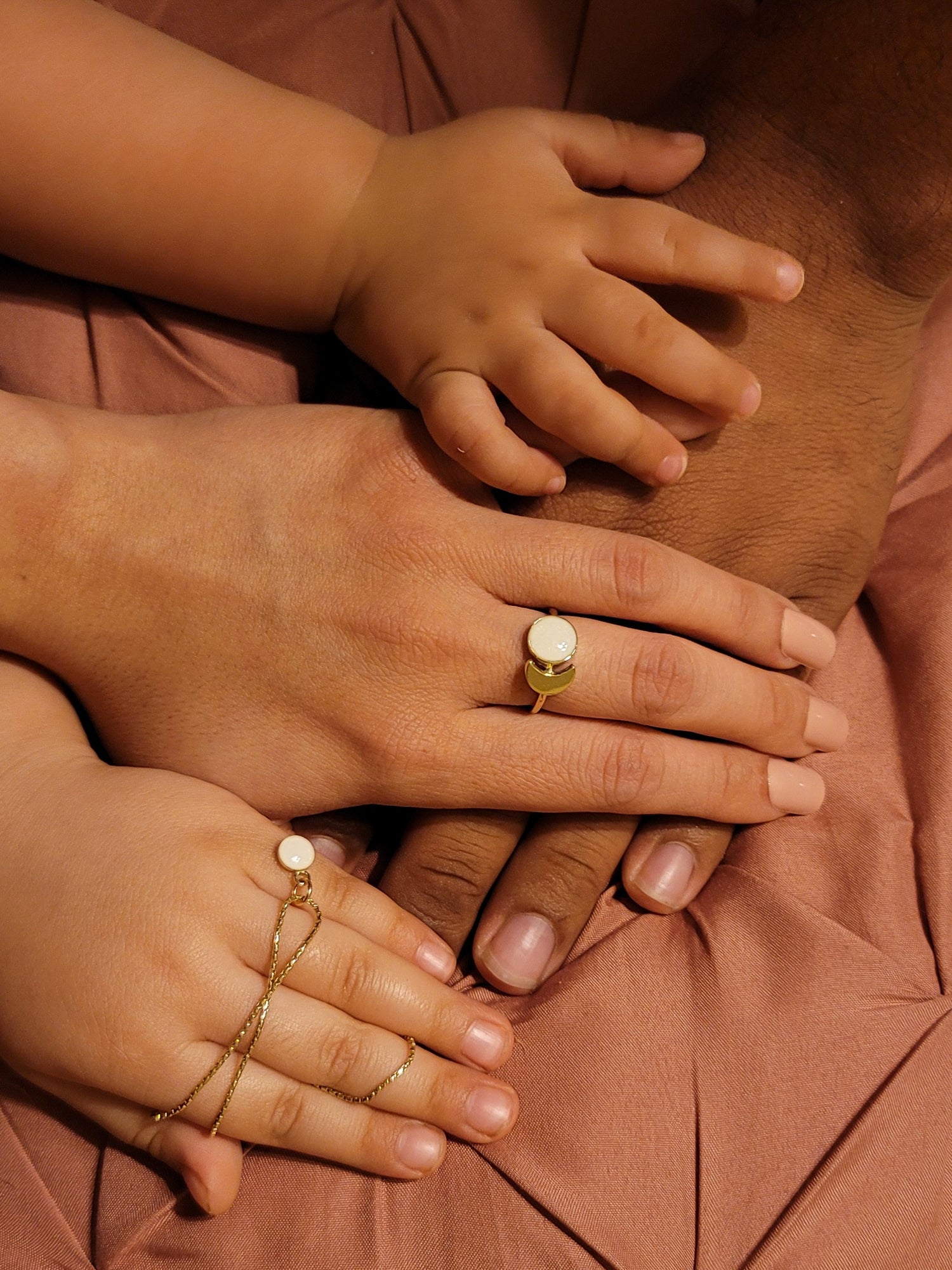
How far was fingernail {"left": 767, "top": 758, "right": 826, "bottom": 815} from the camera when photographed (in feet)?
2.63

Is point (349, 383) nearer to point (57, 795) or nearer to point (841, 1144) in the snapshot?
point (57, 795)

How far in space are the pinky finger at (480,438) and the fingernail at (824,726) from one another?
11.8 inches

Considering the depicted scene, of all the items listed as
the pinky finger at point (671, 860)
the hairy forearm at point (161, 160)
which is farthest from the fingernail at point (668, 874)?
the hairy forearm at point (161, 160)

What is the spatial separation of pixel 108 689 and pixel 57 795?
110 mm

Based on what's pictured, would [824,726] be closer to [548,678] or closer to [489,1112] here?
[548,678]

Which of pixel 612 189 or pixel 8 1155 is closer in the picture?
pixel 8 1155

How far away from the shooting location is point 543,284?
0.74 meters

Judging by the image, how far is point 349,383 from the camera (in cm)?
95

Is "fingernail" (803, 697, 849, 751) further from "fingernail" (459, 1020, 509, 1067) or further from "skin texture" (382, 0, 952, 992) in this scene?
"fingernail" (459, 1020, 509, 1067)

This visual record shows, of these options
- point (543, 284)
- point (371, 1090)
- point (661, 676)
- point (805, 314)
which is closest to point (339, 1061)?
point (371, 1090)

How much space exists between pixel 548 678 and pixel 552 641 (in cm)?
3

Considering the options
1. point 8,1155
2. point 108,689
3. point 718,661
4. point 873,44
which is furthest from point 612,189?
point 8,1155

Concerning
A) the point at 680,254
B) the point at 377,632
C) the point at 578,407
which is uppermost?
the point at 680,254

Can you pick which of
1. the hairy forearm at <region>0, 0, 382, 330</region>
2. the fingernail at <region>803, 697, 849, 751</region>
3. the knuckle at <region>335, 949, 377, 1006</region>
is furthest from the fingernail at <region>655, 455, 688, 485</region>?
the knuckle at <region>335, 949, 377, 1006</region>
